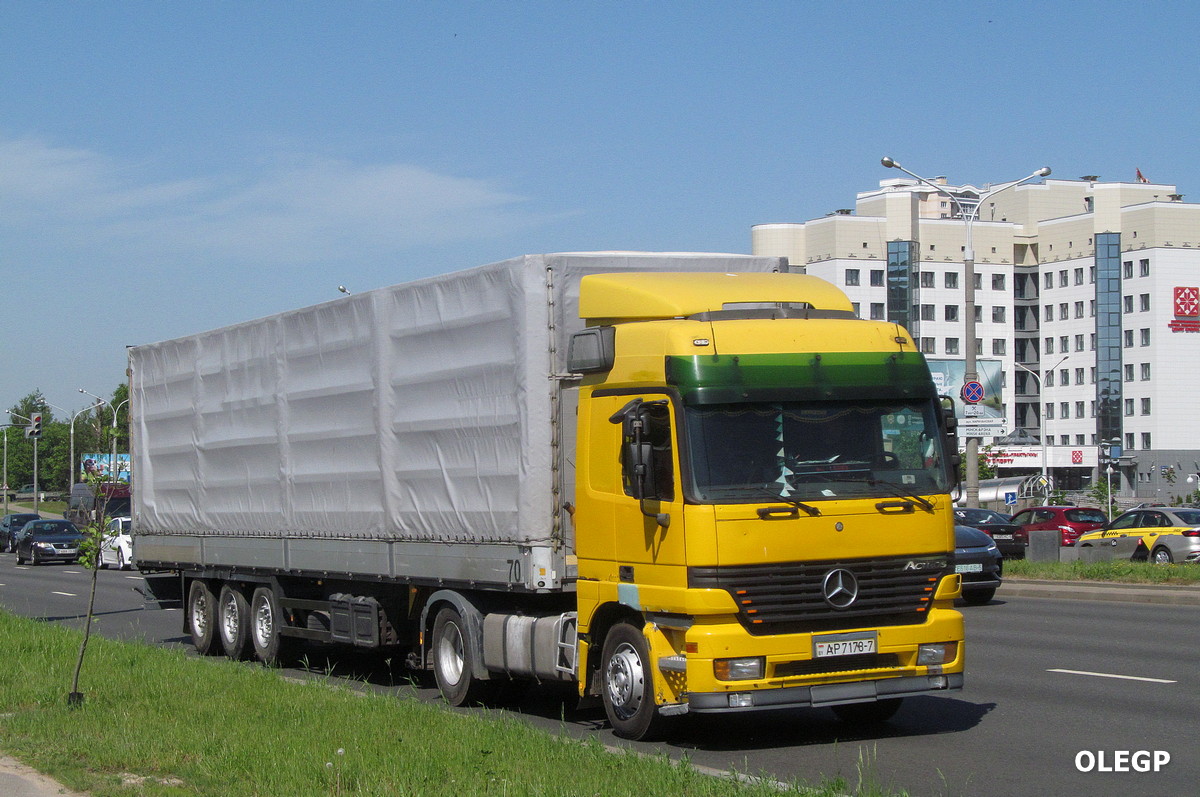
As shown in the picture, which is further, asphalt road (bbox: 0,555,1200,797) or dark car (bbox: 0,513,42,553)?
dark car (bbox: 0,513,42,553)

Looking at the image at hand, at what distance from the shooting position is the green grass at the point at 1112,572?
26484mm

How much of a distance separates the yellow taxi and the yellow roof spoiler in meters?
23.8

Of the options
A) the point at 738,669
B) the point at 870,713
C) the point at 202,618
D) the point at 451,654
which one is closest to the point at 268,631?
the point at 202,618

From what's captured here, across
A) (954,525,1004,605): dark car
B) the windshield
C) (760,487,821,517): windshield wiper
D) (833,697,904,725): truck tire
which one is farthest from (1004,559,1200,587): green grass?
(760,487,821,517): windshield wiper

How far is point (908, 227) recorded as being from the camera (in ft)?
374

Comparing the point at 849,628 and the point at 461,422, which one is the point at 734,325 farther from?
the point at 461,422

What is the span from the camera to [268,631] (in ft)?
53.9

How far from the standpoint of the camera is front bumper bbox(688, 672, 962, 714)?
9500mm

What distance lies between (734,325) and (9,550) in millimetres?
55821

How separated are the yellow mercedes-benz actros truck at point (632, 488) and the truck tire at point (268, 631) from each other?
477mm

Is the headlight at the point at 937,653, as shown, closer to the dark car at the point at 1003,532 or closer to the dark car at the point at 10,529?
the dark car at the point at 1003,532

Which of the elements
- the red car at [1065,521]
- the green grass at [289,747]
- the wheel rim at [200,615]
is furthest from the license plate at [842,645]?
the red car at [1065,521]

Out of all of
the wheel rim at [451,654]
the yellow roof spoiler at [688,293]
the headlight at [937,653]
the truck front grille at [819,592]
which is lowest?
the wheel rim at [451,654]
